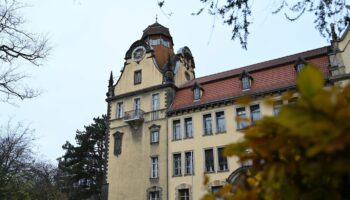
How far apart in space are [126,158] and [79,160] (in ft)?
63.4

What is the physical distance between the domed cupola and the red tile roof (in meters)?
4.76

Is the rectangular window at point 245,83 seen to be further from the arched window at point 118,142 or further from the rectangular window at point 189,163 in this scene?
the arched window at point 118,142

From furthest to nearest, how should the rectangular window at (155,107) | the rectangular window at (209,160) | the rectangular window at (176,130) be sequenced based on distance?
the rectangular window at (155,107)
the rectangular window at (176,130)
the rectangular window at (209,160)

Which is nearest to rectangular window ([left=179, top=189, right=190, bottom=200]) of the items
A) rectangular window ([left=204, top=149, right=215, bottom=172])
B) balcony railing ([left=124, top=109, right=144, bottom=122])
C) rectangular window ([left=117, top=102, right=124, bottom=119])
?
rectangular window ([left=204, top=149, right=215, bottom=172])

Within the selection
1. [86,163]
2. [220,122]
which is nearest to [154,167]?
[220,122]

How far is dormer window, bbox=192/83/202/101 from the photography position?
29.9 meters

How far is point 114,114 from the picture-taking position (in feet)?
110

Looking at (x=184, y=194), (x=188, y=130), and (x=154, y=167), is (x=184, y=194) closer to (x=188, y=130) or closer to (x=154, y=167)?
(x=154, y=167)

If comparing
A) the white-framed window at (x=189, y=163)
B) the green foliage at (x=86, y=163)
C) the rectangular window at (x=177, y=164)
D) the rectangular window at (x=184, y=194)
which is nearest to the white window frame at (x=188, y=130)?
the white-framed window at (x=189, y=163)

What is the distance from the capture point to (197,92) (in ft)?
98.7

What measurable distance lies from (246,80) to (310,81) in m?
27.8

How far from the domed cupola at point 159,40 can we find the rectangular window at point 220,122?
359 inches

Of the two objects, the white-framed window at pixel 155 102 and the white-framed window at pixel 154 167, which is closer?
the white-framed window at pixel 154 167

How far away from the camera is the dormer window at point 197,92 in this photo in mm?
29870
